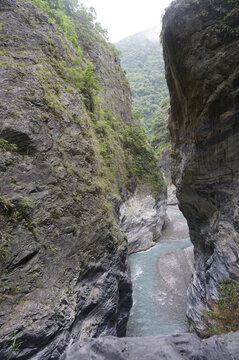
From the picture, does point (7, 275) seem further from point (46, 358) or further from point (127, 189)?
point (127, 189)

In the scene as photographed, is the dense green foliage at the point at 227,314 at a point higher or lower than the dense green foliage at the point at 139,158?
lower

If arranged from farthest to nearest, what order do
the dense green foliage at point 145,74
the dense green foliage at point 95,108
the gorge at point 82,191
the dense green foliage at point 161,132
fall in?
the dense green foliage at point 145,74 → the dense green foliage at point 161,132 → the dense green foliage at point 95,108 → the gorge at point 82,191

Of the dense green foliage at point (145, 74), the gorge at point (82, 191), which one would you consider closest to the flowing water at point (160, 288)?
the gorge at point (82, 191)

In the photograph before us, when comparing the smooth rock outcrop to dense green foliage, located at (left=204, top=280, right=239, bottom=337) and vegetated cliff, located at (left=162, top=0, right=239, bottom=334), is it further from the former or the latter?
dense green foliage, located at (left=204, top=280, right=239, bottom=337)

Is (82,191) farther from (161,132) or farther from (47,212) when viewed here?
(161,132)

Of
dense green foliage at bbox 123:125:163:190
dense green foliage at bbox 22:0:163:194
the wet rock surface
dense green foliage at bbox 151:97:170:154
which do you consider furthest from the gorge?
dense green foliage at bbox 151:97:170:154

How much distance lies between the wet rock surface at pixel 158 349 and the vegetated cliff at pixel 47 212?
1.52 m

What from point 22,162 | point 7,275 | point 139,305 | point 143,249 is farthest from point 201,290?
point 143,249

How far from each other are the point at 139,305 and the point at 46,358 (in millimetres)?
8583

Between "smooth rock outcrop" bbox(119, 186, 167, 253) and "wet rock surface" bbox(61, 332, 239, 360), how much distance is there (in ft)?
43.5

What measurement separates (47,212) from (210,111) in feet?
20.2

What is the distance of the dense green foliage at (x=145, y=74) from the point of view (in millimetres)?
63000

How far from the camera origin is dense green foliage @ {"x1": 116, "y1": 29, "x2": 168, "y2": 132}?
6300cm

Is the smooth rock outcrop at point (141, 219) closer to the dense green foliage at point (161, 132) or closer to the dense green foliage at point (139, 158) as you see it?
the dense green foliage at point (139, 158)
